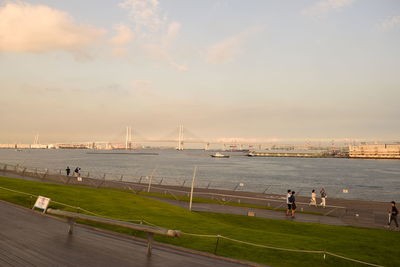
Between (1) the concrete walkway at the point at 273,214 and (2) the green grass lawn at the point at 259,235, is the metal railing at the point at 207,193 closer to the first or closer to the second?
(1) the concrete walkway at the point at 273,214

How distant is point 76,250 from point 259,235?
8.13 meters

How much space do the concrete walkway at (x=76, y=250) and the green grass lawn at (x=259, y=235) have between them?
1.40 meters

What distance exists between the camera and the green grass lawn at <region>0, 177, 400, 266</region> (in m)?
11.6

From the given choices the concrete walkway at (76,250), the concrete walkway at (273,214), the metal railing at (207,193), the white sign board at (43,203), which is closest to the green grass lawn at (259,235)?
the concrete walkway at (76,250)

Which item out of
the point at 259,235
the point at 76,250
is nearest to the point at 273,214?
the point at 259,235

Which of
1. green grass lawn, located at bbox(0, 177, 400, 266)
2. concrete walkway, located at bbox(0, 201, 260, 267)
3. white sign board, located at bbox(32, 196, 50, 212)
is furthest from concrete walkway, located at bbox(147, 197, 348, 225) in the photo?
concrete walkway, located at bbox(0, 201, 260, 267)

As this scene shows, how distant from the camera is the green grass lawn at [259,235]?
11609 mm

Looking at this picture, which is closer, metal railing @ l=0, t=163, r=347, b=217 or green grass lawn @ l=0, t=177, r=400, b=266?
green grass lawn @ l=0, t=177, r=400, b=266

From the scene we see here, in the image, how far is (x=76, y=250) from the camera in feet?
34.6

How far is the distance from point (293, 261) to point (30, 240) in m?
9.62

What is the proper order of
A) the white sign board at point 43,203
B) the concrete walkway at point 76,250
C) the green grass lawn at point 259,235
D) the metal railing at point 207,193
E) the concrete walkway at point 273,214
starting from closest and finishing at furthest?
the concrete walkway at point 76,250 < the green grass lawn at point 259,235 < the white sign board at point 43,203 < the concrete walkway at point 273,214 < the metal railing at point 207,193

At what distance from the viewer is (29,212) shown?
16516mm

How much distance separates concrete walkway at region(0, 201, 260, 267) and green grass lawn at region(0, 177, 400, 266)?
4.58ft

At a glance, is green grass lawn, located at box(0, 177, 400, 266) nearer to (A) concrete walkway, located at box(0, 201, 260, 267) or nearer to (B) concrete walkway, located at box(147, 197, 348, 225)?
(A) concrete walkway, located at box(0, 201, 260, 267)
